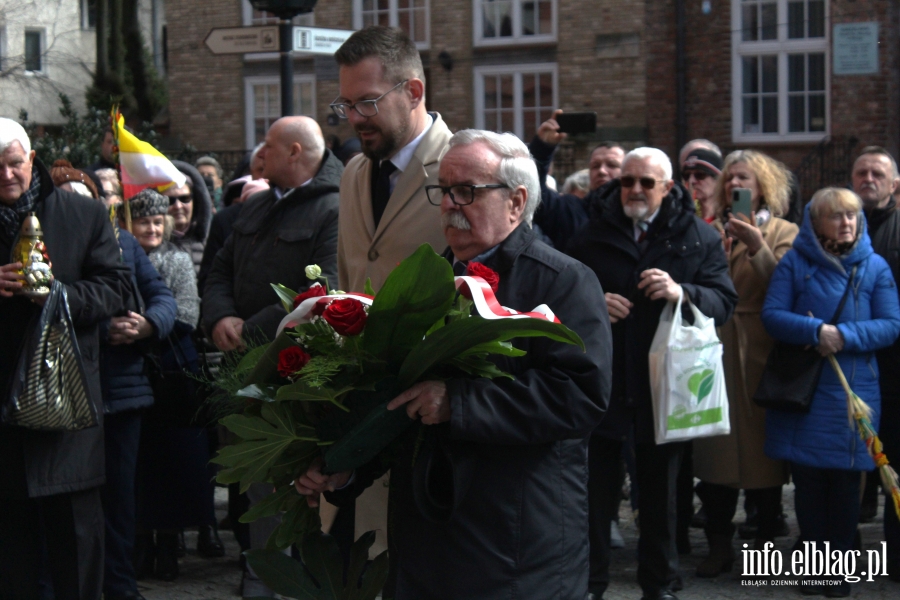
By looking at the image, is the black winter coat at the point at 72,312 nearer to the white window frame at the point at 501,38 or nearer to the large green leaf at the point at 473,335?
the large green leaf at the point at 473,335

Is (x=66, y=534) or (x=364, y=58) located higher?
(x=364, y=58)

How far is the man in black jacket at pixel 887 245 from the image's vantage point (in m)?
6.08

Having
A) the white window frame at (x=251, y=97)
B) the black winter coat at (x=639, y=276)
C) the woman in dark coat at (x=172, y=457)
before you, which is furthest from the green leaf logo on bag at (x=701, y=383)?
the white window frame at (x=251, y=97)

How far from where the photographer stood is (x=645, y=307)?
5492 mm

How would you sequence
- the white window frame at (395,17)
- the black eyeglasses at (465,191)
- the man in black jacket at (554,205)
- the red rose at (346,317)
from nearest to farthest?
the red rose at (346,317) < the black eyeglasses at (465,191) < the man in black jacket at (554,205) < the white window frame at (395,17)

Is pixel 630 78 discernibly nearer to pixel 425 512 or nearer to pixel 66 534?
pixel 66 534

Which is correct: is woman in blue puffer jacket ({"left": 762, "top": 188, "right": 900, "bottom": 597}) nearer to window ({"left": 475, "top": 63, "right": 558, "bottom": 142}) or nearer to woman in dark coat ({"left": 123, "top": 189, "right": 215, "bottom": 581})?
woman in dark coat ({"left": 123, "top": 189, "right": 215, "bottom": 581})

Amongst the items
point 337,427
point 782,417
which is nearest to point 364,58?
point 337,427

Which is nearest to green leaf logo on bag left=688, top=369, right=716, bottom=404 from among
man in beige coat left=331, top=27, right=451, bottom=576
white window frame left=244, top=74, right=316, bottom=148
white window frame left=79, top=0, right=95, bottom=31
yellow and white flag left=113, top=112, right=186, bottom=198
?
man in beige coat left=331, top=27, right=451, bottom=576

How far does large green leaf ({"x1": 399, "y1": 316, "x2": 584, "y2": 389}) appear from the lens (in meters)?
2.61

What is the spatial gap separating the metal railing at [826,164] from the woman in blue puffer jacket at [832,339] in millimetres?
12719

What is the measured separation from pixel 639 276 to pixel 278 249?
5.67 ft

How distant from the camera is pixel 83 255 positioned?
5008mm

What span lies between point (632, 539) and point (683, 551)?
1.45 ft
